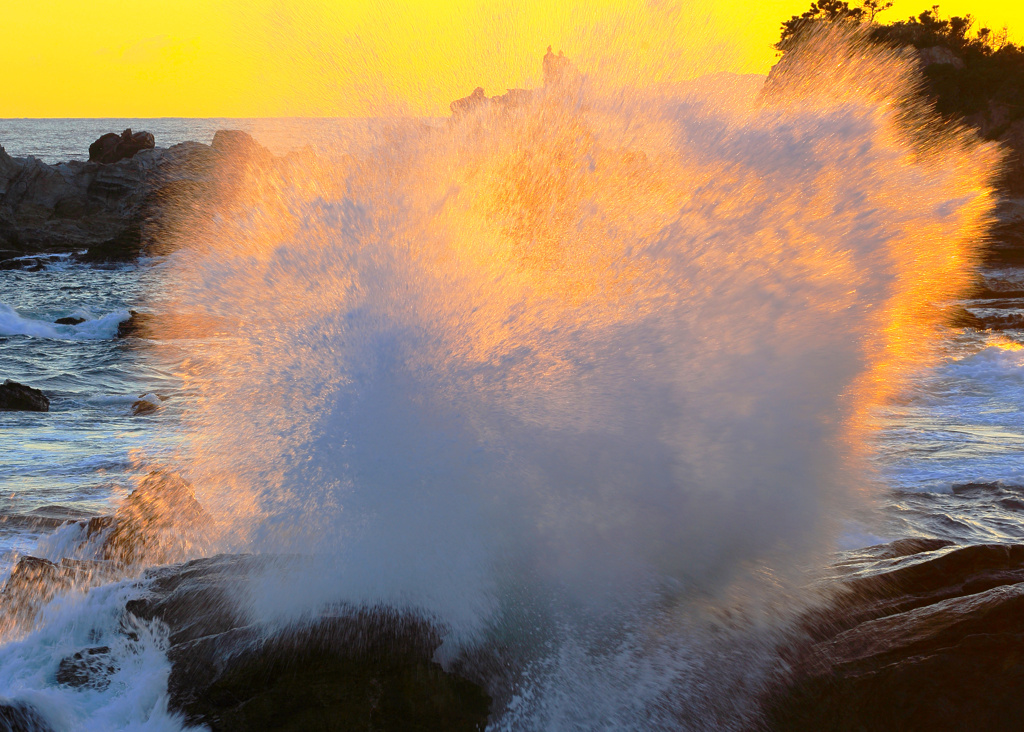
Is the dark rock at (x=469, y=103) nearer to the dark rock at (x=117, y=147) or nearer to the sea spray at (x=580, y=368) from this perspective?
the sea spray at (x=580, y=368)

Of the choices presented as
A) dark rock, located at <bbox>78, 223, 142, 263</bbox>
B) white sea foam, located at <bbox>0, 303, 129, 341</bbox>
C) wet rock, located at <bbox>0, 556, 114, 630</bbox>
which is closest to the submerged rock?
wet rock, located at <bbox>0, 556, 114, 630</bbox>

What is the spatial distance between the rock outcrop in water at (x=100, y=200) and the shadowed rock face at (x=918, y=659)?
28.9 meters

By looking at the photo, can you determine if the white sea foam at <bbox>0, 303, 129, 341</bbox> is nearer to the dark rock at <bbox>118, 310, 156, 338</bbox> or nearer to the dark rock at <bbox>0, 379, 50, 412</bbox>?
the dark rock at <bbox>118, 310, 156, 338</bbox>

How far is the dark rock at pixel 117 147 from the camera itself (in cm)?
3659

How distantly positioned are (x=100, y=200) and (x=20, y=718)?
35.0m

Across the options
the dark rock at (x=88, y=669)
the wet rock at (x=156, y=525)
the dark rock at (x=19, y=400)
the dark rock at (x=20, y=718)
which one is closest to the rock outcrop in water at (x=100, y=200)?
the dark rock at (x=19, y=400)

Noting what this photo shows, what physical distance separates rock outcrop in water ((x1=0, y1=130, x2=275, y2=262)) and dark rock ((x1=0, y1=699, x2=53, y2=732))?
28.0 meters

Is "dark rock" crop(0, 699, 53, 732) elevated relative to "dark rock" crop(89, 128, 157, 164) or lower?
lower

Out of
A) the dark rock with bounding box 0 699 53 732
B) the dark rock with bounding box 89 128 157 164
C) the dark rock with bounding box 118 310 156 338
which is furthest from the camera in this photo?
the dark rock with bounding box 89 128 157 164

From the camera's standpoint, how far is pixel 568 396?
432 centimetres

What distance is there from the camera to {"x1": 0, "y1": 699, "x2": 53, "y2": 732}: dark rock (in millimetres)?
2791

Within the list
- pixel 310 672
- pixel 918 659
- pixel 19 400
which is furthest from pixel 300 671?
pixel 19 400

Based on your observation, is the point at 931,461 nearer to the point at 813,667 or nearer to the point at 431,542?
the point at 813,667

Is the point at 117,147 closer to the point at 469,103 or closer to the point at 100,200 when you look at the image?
the point at 100,200
